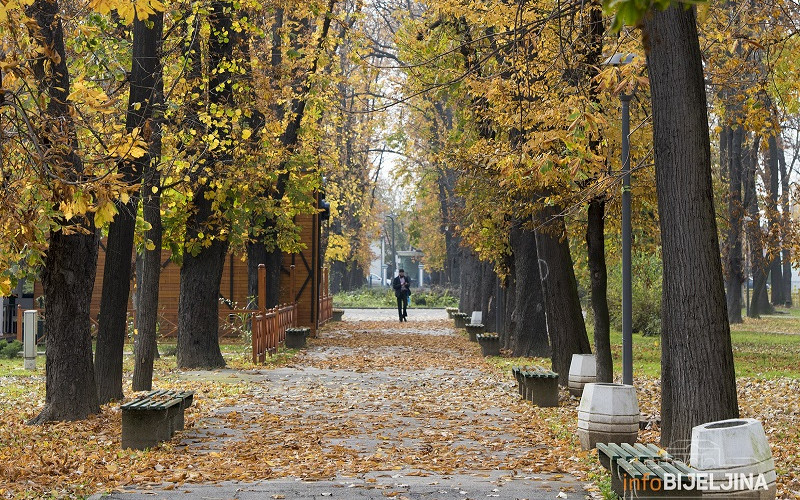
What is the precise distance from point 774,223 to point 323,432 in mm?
17822

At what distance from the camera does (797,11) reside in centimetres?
1475

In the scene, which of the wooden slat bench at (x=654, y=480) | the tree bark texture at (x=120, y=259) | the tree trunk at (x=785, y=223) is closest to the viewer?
the wooden slat bench at (x=654, y=480)

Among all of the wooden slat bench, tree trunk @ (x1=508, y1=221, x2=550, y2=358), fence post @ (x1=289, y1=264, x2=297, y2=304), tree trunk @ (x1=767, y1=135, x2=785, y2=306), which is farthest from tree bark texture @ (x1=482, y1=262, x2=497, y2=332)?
the wooden slat bench

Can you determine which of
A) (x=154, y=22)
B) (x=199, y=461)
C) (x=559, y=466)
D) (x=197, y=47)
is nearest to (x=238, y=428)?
(x=199, y=461)

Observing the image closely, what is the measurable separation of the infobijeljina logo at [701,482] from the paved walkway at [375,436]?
136cm

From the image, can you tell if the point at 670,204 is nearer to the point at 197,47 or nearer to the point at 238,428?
the point at 238,428

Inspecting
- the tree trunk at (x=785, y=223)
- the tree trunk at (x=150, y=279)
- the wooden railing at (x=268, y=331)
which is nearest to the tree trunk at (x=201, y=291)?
the wooden railing at (x=268, y=331)

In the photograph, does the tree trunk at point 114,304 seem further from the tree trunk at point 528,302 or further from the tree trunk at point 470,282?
the tree trunk at point 470,282

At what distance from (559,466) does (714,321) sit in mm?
2219

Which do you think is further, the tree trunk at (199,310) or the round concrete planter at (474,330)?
the round concrete planter at (474,330)

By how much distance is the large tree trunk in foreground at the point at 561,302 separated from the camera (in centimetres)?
1731

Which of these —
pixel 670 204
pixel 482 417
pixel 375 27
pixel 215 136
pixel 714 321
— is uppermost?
pixel 375 27

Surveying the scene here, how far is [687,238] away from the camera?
9219 millimetres

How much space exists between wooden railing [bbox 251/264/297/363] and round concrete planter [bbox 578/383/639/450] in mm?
13267
